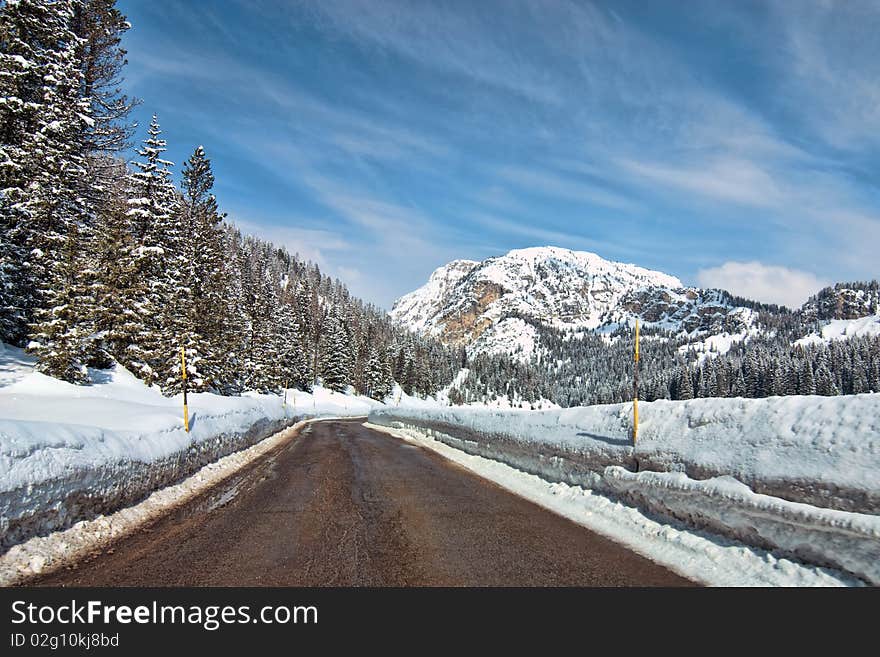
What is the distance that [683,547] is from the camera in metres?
5.90

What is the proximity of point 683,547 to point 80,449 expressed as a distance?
8.16 m

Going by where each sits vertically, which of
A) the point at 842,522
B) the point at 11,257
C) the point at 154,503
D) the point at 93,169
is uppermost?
the point at 93,169

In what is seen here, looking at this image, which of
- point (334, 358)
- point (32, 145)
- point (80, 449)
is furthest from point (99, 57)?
point (334, 358)

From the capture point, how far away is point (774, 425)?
5742 mm

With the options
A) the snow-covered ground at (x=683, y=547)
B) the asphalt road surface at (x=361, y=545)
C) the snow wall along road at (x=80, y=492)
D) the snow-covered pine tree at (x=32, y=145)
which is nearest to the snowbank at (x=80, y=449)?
the snow wall along road at (x=80, y=492)

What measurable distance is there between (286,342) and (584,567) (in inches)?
2331

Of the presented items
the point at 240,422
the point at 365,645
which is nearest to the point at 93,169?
the point at 240,422

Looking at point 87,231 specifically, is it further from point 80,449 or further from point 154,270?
point 80,449

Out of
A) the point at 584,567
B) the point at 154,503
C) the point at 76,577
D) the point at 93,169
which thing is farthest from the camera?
the point at 93,169

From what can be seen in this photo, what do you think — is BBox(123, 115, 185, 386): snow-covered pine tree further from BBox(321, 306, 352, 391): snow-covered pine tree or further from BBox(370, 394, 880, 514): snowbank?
BBox(321, 306, 352, 391): snow-covered pine tree

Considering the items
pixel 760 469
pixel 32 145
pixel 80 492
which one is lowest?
pixel 80 492

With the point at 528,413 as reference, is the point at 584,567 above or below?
below

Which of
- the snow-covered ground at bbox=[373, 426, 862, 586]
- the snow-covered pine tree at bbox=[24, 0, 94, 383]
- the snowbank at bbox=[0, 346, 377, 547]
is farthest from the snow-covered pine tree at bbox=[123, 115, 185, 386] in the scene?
the snow-covered ground at bbox=[373, 426, 862, 586]

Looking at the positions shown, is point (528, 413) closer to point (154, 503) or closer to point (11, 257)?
point (154, 503)
